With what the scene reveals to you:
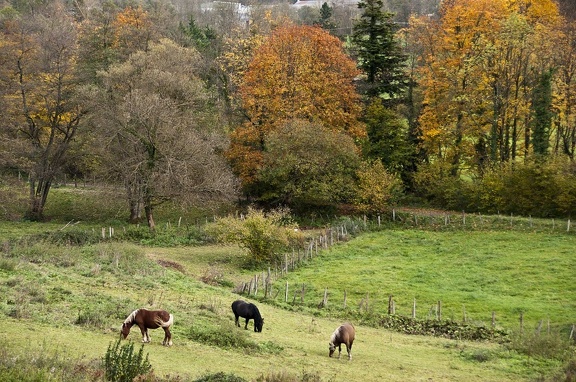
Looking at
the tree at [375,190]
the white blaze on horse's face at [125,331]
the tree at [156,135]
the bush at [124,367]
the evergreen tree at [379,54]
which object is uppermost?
the evergreen tree at [379,54]

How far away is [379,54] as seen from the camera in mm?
58688

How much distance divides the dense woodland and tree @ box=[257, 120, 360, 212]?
4.5 inches

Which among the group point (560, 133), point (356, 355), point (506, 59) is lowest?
point (356, 355)

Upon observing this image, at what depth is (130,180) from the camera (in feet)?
151

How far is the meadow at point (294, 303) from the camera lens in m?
18.1

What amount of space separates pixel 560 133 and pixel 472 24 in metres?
12.4

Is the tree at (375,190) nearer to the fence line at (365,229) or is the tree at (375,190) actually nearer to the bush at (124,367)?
the fence line at (365,229)

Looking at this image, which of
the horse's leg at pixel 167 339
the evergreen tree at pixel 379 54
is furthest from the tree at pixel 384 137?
the horse's leg at pixel 167 339

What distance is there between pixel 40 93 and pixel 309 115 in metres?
21.8

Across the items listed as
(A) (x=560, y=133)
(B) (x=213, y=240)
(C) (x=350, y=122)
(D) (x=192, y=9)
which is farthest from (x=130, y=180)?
(D) (x=192, y=9)

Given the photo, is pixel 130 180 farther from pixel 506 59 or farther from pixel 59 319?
pixel 506 59

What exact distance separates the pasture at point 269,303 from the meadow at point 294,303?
0.07 m

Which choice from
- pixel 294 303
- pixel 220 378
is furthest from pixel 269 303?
pixel 220 378

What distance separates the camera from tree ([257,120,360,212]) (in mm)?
50781
